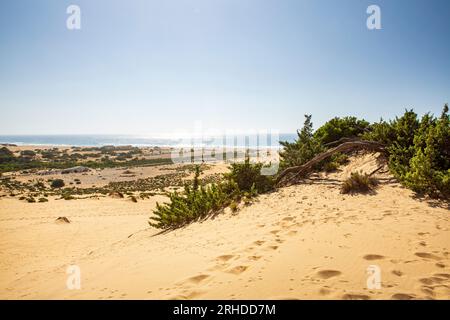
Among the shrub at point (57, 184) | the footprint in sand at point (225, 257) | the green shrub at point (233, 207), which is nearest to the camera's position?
the footprint in sand at point (225, 257)

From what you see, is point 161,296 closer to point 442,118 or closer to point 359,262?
point 359,262

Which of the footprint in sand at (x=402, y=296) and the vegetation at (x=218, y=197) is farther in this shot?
the vegetation at (x=218, y=197)

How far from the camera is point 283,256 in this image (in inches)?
176

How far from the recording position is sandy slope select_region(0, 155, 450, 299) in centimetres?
352

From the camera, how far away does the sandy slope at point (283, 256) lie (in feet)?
11.5

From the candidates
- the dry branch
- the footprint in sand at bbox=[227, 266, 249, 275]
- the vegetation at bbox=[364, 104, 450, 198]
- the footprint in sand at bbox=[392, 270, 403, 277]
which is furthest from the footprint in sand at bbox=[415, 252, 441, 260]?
the dry branch


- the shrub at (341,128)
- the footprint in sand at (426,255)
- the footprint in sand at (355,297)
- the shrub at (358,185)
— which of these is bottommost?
the footprint in sand at (355,297)

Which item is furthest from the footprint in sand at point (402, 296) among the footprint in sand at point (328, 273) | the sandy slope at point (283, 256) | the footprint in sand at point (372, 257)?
the footprint in sand at point (372, 257)

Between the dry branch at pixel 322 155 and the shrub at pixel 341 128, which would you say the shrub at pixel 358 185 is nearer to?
the dry branch at pixel 322 155

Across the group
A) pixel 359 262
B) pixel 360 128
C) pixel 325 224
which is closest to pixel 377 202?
pixel 325 224

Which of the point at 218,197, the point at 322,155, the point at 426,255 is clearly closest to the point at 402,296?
the point at 426,255

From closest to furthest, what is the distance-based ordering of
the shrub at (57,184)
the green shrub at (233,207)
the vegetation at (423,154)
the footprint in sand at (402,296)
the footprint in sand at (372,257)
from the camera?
1. the footprint in sand at (402,296)
2. the footprint in sand at (372,257)
3. the vegetation at (423,154)
4. the green shrub at (233,207)
5. the shrub at (57,184)

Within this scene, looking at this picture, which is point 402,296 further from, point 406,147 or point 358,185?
point 406,147

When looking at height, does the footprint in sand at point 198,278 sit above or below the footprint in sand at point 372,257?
below
